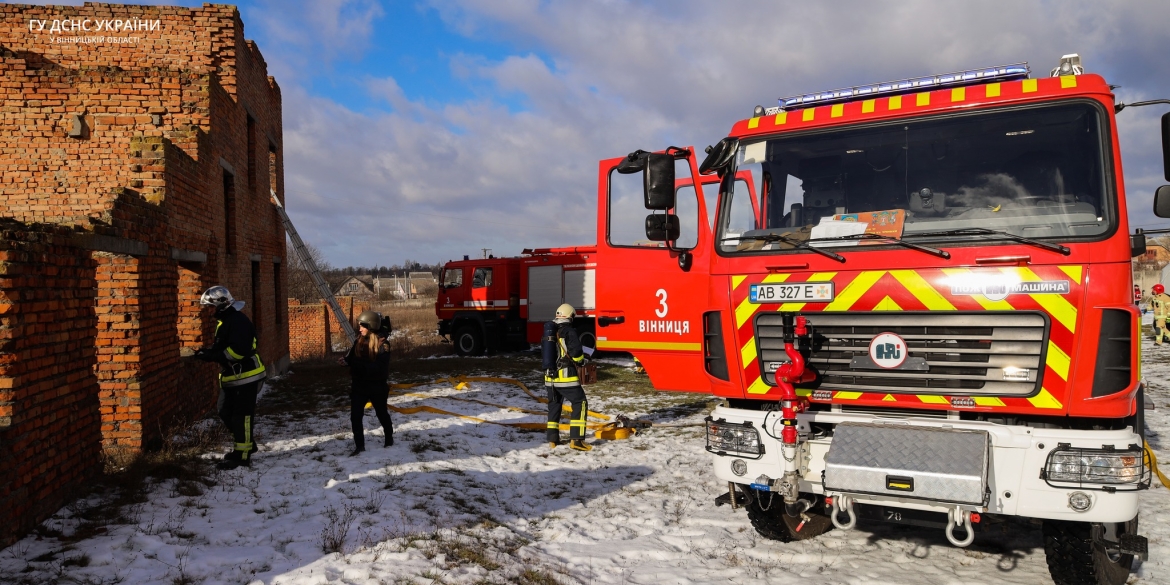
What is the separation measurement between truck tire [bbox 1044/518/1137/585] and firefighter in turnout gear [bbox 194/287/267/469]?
5.88 m

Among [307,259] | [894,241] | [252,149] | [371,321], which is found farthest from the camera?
[307,259]

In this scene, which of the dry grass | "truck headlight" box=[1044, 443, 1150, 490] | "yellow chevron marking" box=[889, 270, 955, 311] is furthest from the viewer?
the dry grass

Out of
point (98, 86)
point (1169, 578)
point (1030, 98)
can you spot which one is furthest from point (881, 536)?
point (98, 86)

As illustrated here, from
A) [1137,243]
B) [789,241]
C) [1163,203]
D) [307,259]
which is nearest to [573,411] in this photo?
[789,241]

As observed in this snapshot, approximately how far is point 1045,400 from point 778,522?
1877mm

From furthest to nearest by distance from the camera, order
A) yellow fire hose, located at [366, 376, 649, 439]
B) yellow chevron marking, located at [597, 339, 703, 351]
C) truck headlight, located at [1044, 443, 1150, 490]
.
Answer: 1. yellow fire hose, located at [366, 376, 649, 439]
2. yellow chevron marking, located at [597, 339, 703, 351]
3. truck headlight, located at [1044, 443, 1150, 490]

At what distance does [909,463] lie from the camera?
3.51 m

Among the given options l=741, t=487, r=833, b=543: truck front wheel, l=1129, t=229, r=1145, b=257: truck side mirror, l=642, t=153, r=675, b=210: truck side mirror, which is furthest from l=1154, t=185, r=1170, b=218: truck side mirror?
l=642, t=153, r=675, b=210: truck side mirror

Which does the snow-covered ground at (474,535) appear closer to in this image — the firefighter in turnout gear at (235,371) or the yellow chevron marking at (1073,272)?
the firefighter in turnout gear at (235,371)

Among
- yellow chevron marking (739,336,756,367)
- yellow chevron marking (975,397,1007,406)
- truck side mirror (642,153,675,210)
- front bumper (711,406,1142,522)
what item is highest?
truck side mirror (642,153,675,210)

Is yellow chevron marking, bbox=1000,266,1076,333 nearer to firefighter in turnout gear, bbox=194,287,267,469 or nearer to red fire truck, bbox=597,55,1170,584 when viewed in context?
red fire truck, bbox=597,55,1170,584

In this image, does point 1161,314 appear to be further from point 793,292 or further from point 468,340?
point 793,292

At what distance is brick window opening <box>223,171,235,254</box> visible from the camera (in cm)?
1067

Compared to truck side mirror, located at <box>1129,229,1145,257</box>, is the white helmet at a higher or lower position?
lower
